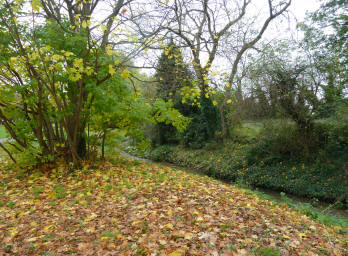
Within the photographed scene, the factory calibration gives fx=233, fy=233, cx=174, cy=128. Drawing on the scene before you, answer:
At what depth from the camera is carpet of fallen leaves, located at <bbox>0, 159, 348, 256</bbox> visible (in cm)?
290

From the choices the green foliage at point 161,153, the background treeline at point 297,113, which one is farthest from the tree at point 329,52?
the green foliage at point 161,153

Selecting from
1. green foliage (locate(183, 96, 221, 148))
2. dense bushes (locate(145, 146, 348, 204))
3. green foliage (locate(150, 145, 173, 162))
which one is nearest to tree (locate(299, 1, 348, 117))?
dense bushes (locate(145, 146, 348, 204))

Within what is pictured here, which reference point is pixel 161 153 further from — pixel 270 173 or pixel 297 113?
pixel 297 113

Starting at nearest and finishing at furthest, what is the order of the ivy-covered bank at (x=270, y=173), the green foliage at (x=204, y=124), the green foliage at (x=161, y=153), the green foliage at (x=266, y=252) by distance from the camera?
the green foliage at (x=266, y=252) < the ivy-covered bank at (x=270, y=173) < the green foliage at (x=204, y=124) < the green foliage at (x=161, y=153)

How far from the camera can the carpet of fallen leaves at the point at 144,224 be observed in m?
2.90

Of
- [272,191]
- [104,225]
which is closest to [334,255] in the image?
[104,225]

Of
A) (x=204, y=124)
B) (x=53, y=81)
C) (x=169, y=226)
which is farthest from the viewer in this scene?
(x=204, y=124)

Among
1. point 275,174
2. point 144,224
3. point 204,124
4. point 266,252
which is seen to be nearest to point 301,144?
point 275,174

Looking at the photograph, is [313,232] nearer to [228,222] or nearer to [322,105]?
[228,222]

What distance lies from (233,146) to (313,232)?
34.3 ft

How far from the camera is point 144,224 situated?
11.5 feet

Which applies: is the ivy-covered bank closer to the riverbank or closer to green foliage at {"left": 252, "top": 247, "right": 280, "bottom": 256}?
the riverbank

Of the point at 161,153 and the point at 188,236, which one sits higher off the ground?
the point at 188,236

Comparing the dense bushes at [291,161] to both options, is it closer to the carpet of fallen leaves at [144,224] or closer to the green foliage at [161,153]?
the green foliage at [161,153]
